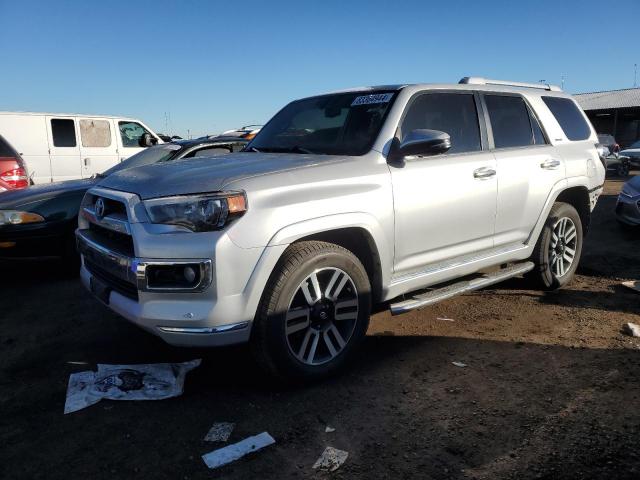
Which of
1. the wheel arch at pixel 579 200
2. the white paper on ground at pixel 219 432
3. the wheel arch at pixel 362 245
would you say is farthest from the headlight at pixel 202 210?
the wheel arch at pixel 579 200

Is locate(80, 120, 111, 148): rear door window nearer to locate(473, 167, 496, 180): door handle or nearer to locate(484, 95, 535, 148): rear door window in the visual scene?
locate(484, 95, 535, 148): rear door window

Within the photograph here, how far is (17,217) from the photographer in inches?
200

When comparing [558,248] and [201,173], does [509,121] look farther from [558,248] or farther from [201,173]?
[201,173]

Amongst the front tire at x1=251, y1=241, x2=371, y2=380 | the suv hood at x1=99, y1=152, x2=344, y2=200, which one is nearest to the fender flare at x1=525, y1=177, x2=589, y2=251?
the front tire at x1=251, y1=241, x2=371, y2=380

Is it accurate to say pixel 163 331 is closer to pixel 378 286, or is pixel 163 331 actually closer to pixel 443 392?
pixel 378 286

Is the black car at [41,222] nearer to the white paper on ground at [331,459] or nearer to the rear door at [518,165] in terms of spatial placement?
the white paper on ground at [331,459]

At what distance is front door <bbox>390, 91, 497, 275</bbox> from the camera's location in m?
3.46

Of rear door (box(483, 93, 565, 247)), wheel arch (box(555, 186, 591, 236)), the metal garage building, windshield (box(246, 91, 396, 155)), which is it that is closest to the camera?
windshield (box(246, 91, 396, 155))

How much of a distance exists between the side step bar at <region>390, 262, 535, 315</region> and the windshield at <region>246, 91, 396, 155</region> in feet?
3.51

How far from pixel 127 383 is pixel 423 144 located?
239cm

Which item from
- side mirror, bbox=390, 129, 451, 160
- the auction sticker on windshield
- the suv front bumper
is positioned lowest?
the suv front bumper

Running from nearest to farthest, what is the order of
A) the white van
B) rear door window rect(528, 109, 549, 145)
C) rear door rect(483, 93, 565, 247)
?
rear door rect(483, 93, 565, 247) < rear door window rect(528, 109, 549, 145) < the white van

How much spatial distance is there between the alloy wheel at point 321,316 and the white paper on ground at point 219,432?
55 centimetres

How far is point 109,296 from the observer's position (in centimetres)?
311
